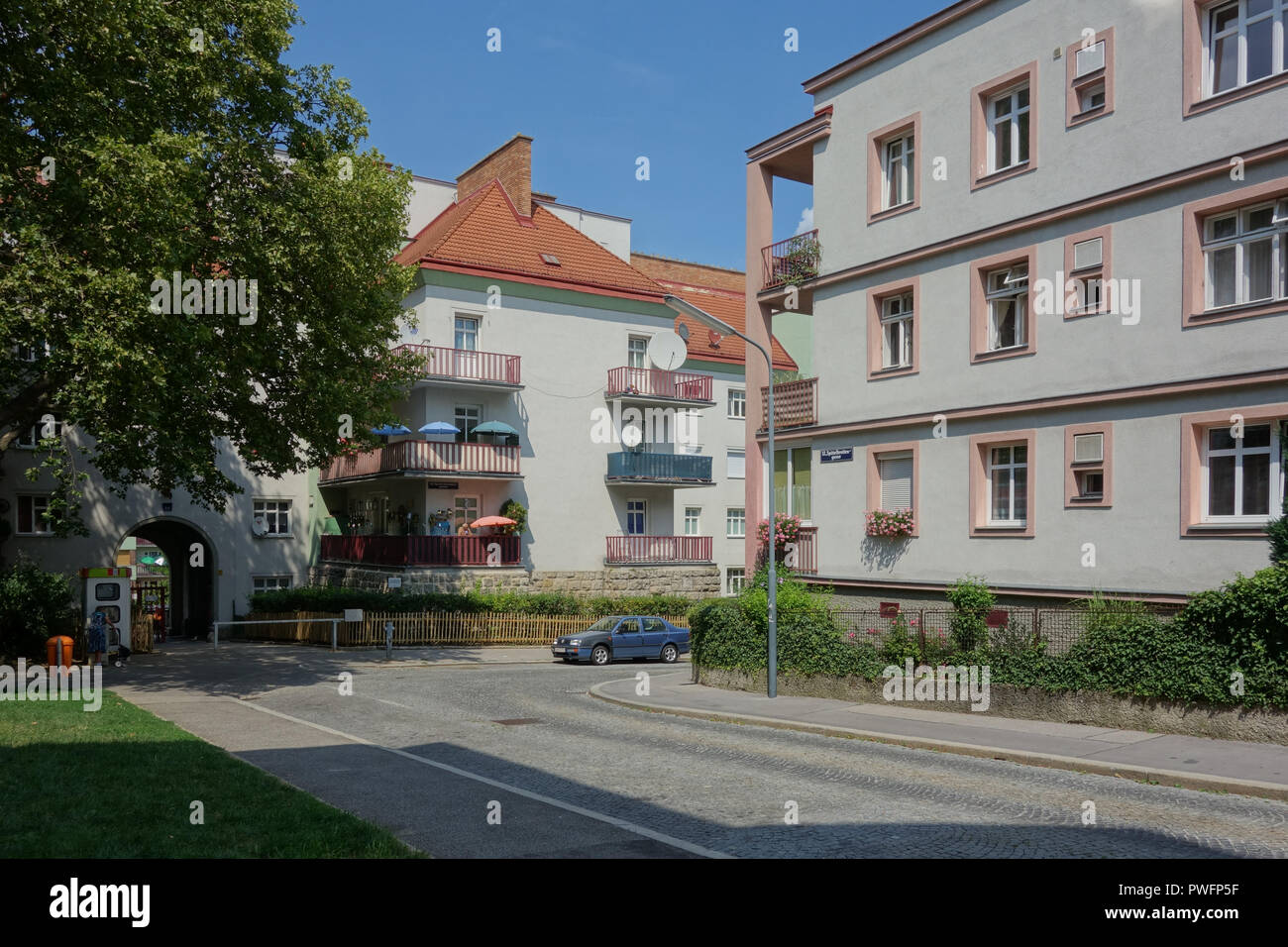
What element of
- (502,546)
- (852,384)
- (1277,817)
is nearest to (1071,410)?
(852,384)

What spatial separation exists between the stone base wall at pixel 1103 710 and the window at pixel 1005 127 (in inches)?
364

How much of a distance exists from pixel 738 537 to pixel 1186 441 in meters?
31.9

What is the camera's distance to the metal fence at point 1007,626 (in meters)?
14.8

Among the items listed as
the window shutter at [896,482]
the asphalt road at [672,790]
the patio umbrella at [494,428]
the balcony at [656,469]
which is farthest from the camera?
the balcony at [656,469]

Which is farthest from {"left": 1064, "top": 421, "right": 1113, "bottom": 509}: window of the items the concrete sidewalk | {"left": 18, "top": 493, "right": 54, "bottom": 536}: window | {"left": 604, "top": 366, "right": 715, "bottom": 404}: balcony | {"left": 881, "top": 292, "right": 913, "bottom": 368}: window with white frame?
{"left": 18, "top": 493, "right": 54, "bottom": 536}: window

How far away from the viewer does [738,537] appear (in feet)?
153

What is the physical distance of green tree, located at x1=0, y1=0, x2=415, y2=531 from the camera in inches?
652

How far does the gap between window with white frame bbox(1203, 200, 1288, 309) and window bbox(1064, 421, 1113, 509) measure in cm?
260

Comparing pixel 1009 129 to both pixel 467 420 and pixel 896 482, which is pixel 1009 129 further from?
pixel 467 420

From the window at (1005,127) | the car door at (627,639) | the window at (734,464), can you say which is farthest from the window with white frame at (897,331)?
the window at (734,464)

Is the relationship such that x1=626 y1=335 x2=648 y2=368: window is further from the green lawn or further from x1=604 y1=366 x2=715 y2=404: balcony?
the green lawn

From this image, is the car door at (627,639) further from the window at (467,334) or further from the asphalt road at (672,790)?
the window at (467,334)

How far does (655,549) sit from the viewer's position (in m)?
40.0
